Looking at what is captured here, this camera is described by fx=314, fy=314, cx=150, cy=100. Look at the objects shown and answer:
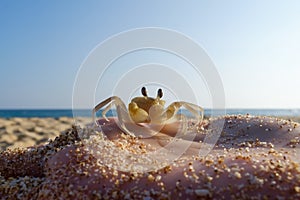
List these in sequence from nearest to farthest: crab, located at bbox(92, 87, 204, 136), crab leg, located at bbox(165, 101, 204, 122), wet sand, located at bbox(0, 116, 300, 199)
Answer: wet sand, located at bbox(0, 116, 300, 199) < crab, located at bbox(92, 87, 204, 136) < crab leg, located at bbox(165, 101, 204, 122)

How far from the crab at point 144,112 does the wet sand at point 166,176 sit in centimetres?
29

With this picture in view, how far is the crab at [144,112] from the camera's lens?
288 cm

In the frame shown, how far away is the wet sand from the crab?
0.94 feet

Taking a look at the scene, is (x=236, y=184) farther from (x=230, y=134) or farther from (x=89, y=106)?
(x=89, y=106)

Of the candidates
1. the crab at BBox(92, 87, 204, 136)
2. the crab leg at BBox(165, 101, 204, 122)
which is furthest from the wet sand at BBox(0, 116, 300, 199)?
the crab leg at BBox(165, 101, 204, 122)

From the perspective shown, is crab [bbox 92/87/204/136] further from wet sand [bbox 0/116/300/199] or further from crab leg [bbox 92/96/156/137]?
wet sand [bbox 0/116/300/199]

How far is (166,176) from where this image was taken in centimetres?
176

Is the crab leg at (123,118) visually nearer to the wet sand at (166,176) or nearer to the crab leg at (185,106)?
the wet sand at (166,176)

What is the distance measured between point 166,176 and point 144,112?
1445 mm

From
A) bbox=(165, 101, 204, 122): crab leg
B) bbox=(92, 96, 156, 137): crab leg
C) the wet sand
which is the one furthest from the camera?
bbox=(165, 101, 204, 122): crab leg

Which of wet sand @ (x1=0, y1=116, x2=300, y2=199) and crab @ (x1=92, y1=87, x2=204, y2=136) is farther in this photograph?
crab @ (x1=92, y1=87, x2=204, y2=136)

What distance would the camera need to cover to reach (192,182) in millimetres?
1662

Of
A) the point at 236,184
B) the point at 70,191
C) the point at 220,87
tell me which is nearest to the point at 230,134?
the point at 220,87

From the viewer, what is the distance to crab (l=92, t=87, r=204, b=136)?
288cm
